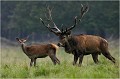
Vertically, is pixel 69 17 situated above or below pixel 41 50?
above

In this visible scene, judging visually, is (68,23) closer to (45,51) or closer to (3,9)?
(3,9)

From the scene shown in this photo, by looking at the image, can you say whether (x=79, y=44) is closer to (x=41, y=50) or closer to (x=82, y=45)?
(x=82, y=45)

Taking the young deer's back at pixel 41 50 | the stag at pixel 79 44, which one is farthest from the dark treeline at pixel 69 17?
the stag at pixel 79 44

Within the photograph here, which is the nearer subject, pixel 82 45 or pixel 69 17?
pixel 82 45

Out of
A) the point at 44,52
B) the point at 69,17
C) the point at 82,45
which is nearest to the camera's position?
the point at 82,45

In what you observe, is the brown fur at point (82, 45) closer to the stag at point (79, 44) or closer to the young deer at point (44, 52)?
the stag at point (79, 44)

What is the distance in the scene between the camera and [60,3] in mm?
45062

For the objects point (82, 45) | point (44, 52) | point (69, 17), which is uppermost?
point (69, 17)

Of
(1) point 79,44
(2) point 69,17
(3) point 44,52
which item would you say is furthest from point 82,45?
(2) point 69,17

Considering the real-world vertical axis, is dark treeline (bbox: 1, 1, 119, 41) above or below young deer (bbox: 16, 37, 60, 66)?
above

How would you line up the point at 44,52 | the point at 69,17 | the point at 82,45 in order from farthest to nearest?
1. the point at 69,17
2. the point at 44,52
3. the point at 82,45

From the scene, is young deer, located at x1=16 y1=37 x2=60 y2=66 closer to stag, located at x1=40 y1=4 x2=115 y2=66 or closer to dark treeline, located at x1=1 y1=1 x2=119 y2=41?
stag, located at x1=40 y1=4 x2=115 y2=66

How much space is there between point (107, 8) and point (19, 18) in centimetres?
1108

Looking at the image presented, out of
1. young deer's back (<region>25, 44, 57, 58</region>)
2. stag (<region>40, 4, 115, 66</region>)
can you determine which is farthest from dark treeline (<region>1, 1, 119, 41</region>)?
stag (<region>40, 4, 115, 66</region>)
